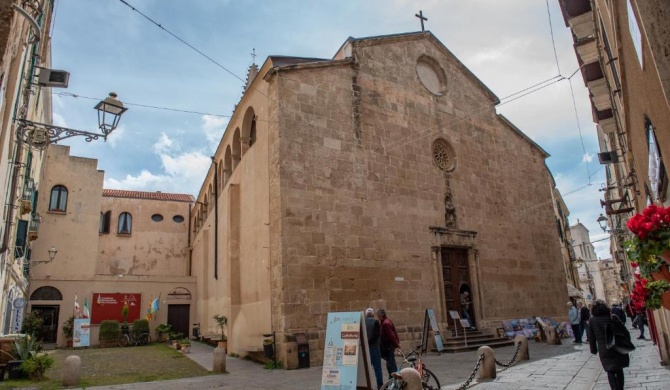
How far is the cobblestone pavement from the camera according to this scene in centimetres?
733

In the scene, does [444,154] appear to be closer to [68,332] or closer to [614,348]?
[614,348]

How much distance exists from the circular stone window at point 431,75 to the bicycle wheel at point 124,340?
17884 mm

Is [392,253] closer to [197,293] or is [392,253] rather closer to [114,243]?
[197,293]

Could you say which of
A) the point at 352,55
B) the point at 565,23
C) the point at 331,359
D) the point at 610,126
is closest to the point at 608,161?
the point at 610,126

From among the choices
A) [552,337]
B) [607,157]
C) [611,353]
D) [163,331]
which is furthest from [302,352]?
[163,331]

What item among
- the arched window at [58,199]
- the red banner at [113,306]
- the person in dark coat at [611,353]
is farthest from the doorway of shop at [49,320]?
the person in dark coat at [611,353]

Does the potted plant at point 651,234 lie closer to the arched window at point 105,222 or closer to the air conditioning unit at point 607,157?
the air conditioning unit at point 607,157

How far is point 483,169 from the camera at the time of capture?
17.4 m

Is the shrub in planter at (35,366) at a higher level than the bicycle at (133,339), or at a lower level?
higher

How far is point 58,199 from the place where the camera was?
2350 cm

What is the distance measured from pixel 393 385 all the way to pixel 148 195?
95.8 ft

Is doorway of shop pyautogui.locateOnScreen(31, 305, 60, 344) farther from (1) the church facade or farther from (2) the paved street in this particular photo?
(2) the paved street

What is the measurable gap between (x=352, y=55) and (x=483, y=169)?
693 centimetres

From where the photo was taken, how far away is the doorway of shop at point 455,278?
14.7 m
